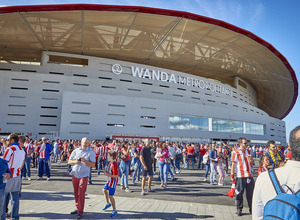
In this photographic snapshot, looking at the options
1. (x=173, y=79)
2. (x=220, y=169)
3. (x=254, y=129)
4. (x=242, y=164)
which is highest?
(x=173, y=79)

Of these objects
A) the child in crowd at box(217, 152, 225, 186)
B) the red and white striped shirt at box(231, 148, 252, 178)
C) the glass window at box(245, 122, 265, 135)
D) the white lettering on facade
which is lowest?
the child in crowd at box(217, 152, 225, 186)

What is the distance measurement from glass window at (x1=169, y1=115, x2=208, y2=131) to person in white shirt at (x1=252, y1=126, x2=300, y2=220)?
108ft

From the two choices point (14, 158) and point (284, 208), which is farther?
point (14, 158)

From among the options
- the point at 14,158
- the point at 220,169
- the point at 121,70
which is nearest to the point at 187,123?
the point at 121,70

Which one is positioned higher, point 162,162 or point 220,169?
point 162,162

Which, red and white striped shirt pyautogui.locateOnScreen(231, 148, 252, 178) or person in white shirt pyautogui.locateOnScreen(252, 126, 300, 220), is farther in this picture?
red and white striped shirt pyautogui.locateOnScreen(231, 148, 252, 178)

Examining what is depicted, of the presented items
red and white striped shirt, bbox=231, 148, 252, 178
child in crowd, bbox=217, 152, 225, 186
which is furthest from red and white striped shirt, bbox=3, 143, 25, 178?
child in crowd, bbox=217, 152, 225, 186

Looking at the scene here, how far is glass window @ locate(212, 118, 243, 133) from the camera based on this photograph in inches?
1506

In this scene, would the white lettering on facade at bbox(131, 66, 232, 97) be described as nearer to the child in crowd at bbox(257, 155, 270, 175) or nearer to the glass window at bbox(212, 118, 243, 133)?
the glass window at bbox(212, 118, 243, 133)

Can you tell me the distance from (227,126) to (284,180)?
1584 inches

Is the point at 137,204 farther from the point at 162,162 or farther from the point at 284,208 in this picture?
the point at 284,208

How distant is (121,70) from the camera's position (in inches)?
1414

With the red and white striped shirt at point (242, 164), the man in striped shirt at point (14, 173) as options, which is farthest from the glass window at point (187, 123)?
the man in striped shirt at point (14, 173)

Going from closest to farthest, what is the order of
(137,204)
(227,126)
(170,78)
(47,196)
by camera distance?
(137,204) < (47,196) < (170,78) < (227,126)
